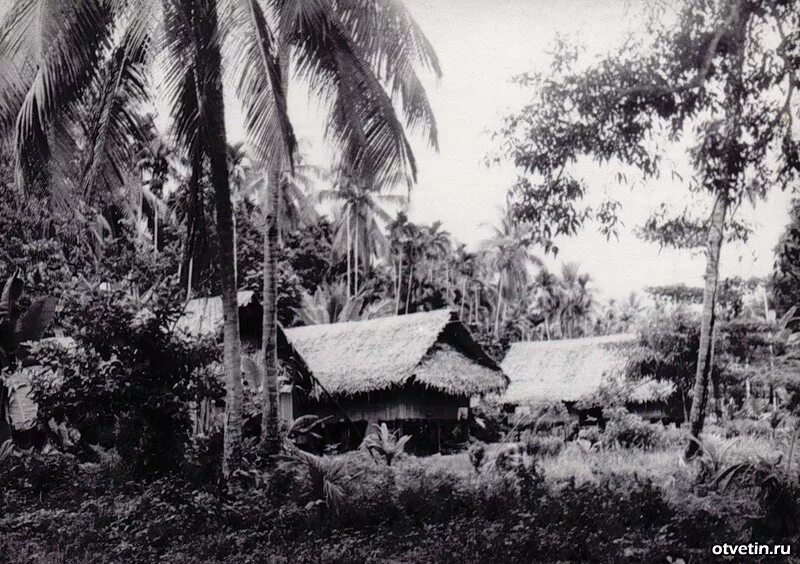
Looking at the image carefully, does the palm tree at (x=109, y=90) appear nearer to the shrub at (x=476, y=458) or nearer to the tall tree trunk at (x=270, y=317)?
the tall tree trunk at (x=270, y=317)

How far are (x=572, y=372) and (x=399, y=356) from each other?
10379 millimetres

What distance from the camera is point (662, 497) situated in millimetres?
7906

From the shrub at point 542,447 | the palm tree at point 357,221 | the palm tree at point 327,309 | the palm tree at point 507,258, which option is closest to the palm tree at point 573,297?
the palm tree at point 507,258

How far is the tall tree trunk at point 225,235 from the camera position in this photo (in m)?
7.82

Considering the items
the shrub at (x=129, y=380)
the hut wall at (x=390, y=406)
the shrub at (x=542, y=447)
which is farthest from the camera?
the shrub at (x=542, y=447)

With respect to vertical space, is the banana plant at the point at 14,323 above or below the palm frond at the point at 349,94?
below

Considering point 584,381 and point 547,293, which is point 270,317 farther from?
point 547,293

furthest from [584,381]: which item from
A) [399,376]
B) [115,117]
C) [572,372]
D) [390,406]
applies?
[115,117]

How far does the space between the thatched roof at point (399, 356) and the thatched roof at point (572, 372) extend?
5542 mm

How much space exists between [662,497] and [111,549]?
5.37m

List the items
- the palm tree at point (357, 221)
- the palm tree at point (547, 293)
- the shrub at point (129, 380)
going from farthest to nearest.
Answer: the palm tree at point (547, 293) < the palm tree at point (357, 221) < the shrub at point (129, 380)

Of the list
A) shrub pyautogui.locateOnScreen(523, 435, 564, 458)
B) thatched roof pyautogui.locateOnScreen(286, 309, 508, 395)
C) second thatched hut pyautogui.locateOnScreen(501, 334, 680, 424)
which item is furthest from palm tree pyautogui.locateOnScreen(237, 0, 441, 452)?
second thatched hut pyautogui.locateOnScreen(501, 334, 680, 424)

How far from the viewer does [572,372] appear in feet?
84.1

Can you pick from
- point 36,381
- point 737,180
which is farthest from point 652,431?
→ point 36,381
